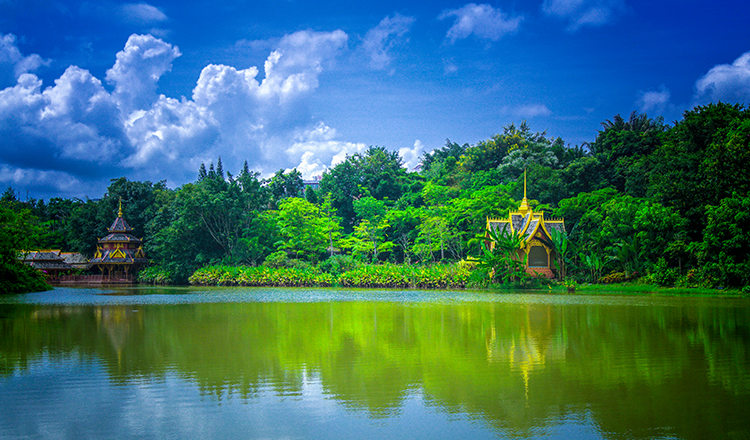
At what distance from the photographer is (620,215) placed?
22266 millimetres

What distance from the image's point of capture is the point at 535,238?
81.7ft

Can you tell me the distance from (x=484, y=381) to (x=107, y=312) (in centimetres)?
1043

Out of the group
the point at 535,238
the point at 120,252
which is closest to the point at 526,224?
the point at 535,238

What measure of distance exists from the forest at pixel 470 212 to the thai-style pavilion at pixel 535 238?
0.81 metres

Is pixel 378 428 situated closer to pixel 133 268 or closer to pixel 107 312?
pixel 107 312

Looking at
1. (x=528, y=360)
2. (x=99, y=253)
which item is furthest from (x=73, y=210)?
(x=528, y=360)

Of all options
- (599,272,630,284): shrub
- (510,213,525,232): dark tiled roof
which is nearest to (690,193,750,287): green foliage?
(599,272,630,284): shrub

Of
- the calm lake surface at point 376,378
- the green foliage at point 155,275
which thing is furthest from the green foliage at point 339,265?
the calm lake surface at point 376,378

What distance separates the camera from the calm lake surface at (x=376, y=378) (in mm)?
4418

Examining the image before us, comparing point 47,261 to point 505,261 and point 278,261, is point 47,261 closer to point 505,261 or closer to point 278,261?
point 278,261

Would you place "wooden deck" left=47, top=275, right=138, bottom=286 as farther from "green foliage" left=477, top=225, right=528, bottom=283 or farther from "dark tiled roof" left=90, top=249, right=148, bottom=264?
"green foliage" left=477, top=225, right=528, bottom=283

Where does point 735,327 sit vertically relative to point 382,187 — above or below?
below

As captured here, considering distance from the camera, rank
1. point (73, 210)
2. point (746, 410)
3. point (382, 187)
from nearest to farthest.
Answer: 1. point (746, 410)
2. point (382, 187)
3. point (73, 210)

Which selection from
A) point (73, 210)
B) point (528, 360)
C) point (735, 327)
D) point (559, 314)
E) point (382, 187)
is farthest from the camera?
point (73, 210)
